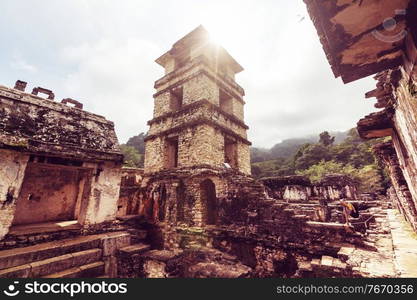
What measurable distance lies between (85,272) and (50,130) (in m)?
4.61

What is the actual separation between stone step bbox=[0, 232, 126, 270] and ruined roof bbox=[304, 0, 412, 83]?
23.6 ft

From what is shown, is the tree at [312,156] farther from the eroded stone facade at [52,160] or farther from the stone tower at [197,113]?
the eroded stone facade at [52,160]

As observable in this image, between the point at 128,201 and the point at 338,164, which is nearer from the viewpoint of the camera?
the point at 128,201

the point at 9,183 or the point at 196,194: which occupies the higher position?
the point at 9,183

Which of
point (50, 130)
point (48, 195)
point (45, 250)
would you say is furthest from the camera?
point (48, 195)

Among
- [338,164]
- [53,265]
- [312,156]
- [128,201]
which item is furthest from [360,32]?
[312,156]

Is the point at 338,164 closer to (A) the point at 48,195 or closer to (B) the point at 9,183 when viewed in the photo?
(A) the point at 48,195

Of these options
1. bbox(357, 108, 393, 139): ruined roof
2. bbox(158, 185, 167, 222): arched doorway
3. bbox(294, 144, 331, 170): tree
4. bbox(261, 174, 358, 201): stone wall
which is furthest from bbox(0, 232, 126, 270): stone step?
bbox(294, 144, 331, 170): tree

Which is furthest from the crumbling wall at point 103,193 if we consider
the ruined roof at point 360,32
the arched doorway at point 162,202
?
the ruined roof at point 360,32

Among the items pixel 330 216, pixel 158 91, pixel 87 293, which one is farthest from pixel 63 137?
pixel 330 216

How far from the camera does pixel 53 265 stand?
4.73m

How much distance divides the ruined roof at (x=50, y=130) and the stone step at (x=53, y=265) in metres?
2.95

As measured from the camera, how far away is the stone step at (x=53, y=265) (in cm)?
429

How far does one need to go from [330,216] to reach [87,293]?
922 cm
